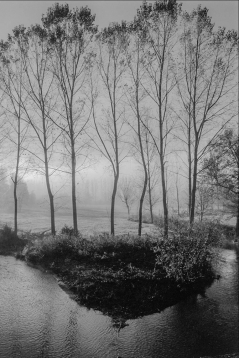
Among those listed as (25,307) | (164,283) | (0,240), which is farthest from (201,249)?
(0,240)

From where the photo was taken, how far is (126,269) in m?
10.9

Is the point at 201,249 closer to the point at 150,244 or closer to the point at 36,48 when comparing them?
the point at 150,244

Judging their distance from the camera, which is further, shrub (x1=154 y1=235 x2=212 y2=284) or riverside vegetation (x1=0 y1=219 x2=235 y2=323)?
shrub (x1=154 y1=235 x2=212 y2=284)

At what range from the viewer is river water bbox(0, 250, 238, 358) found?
6066mm

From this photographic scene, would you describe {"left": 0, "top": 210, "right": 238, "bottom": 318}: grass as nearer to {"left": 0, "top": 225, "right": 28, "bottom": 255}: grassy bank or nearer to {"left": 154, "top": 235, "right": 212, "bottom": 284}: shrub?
{"left": 154, "top": 235, "right": 212, "bottom": 284}: shrub

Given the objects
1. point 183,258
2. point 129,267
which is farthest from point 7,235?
point 183,258

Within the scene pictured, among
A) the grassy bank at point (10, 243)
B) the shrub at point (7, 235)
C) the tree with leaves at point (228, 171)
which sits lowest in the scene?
the grassy bank at point (10, 243)

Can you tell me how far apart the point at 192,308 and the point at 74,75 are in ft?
50.0

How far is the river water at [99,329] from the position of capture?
607 cm

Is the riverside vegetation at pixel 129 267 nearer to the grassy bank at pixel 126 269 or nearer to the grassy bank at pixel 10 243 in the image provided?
the grassy bank at pixel 126 269

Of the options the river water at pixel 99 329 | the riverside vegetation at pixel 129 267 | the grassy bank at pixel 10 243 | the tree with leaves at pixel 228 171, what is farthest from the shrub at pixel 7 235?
the tree with leaves at pixel 228 171

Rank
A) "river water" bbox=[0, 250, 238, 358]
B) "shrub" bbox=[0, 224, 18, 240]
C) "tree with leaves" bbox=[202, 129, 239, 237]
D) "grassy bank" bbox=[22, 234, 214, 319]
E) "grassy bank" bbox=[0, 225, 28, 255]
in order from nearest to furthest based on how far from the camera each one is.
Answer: "river water" bbox=[0, 250, 238, 358] → "grassy bank" bbox=[22, 234, 214, 319] → "grassy bank" bbox=[0, 225, 28, 255] → "shrub" bbox=[0, 224, 18, 240] → "tree with leaves" bbox=[202, 129, 239, 237]

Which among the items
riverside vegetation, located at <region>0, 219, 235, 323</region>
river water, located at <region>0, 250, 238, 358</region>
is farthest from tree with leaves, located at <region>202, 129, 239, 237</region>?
river water, located at <region>0, 250, 238, 358</region>

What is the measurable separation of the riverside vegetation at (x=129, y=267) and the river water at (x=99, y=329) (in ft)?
1.66
